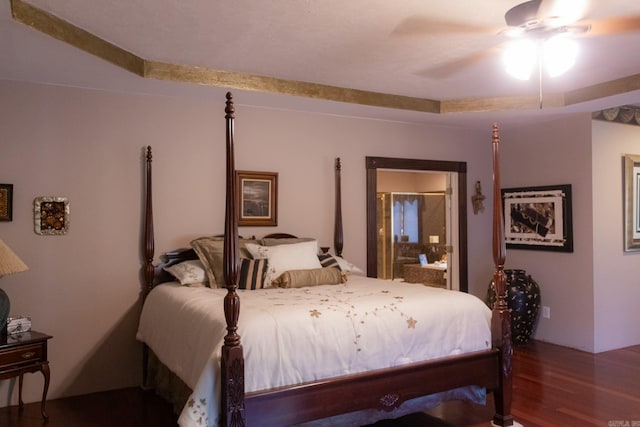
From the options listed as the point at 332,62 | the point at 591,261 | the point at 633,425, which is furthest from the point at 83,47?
the point at 591,261

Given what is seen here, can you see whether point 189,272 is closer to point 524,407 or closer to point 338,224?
point 338,224

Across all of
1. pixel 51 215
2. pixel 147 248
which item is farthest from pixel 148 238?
pixel 51 215

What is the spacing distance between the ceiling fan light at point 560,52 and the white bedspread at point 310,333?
1.45 metres

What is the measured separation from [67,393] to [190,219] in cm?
157

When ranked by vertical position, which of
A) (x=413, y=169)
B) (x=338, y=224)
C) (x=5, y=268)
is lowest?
(x=5, y=268)

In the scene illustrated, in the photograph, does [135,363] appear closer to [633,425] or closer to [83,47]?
[83,47]

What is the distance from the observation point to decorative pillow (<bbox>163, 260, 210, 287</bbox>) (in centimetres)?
375

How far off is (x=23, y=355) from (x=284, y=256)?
5.97 ft

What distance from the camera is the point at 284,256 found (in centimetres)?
392

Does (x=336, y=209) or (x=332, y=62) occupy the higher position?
(x=332, y=62)

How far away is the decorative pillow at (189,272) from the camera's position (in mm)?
3754

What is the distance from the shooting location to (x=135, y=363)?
13.2 ft

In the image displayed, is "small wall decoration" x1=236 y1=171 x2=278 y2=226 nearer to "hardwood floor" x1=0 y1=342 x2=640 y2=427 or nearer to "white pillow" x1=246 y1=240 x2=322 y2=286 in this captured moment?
"white pillow" x1=246 y1=240 x2=322 y2=286

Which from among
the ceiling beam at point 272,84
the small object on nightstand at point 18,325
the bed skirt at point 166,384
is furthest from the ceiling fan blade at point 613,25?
the small object on nightstand at point 18,325
